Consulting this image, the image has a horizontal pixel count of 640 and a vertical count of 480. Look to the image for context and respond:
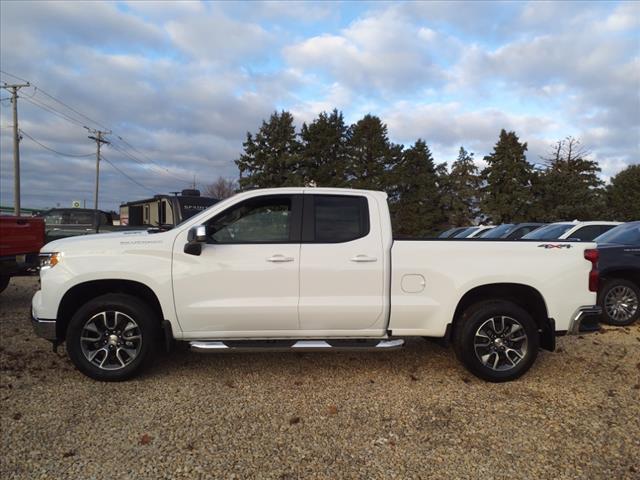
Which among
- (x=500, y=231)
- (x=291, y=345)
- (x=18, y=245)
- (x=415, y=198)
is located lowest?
(x=291, y=345)

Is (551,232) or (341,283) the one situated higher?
(551,232)

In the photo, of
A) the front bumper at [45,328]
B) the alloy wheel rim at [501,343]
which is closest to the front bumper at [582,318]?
the alloy wheel rim at [501,343]

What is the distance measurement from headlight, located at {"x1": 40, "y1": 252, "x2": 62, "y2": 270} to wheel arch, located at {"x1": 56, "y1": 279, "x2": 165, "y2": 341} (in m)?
0.28

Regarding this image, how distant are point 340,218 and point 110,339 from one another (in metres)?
2.42

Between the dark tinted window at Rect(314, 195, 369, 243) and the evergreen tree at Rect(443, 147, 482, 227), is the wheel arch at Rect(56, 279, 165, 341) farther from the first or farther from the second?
the evergreen tree at Rect(443, 147, 482, 227)

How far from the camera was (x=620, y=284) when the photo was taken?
705cm

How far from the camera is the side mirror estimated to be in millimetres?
4137

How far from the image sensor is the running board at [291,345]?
432 centimetres

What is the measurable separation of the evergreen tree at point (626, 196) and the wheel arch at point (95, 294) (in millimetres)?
45362

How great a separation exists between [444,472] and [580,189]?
39969 millimetres

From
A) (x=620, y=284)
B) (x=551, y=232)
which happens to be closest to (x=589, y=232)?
(x=551, y=232)

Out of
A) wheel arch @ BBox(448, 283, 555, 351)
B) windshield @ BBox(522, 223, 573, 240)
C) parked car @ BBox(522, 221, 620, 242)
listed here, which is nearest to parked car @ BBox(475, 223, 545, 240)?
windshield @ BBox(522, 223, 573, 240)

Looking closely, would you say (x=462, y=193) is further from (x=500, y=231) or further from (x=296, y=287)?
(x=296, y=287)

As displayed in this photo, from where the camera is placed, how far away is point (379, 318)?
4.46 meters
